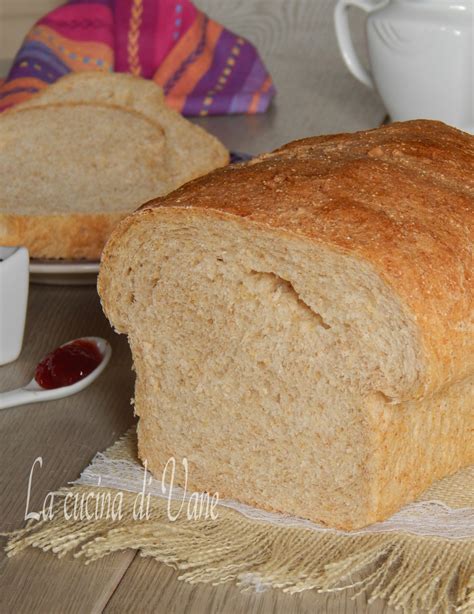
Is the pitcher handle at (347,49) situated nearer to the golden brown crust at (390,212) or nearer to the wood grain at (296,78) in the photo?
the wood grain at (296,78)

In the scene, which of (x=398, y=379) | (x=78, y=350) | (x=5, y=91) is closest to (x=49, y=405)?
(x=78, y=350)

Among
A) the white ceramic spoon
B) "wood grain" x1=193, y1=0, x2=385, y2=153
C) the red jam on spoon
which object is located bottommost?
the white ceramic spoon

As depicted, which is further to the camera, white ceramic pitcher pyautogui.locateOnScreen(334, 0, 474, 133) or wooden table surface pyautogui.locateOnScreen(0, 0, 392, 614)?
white ceramic pitcher pyautogui.locateOnScreen(334, 0, 474, 133)

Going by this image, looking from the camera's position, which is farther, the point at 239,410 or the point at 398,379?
the point at 239,410

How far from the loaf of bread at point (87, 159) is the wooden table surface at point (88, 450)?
17cm

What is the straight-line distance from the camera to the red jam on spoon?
89.5 inches

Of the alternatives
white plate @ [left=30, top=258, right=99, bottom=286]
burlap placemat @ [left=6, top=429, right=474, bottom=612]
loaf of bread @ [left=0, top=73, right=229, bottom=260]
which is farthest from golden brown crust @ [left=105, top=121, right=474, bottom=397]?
loaf of bread @ [left=0, top=73, right=229, bottom=260]

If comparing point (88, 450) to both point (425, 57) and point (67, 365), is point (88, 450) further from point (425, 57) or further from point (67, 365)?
point (425, 57)

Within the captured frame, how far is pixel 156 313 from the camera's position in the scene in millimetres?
1908

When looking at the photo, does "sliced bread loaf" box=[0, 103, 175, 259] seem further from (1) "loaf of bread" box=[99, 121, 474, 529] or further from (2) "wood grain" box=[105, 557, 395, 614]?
(2) "wood grain" box=[105, 557, 395, 614]

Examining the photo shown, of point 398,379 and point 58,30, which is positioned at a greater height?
point 398,379

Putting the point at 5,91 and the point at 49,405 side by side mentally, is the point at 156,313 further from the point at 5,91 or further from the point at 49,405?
the point at 5,91

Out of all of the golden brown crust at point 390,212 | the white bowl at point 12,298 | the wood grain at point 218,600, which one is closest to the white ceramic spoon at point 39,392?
the white bowl at point 12,298

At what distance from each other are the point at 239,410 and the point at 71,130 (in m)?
1.61
